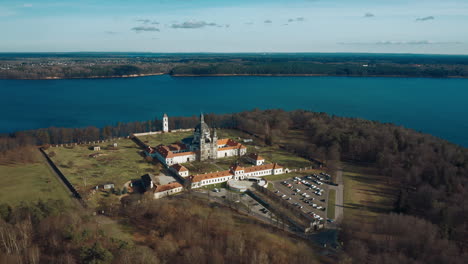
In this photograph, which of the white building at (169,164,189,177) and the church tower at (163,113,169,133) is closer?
the white building at (169,164,189,177)

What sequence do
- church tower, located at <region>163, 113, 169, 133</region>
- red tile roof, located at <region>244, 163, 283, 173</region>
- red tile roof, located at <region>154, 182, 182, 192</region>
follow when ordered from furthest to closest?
church tower, located at <region>163, 113, 169, 133</region>, red tile roof, located at <region>244, 163, 283, 173</region>, red tile roof, located at <region>154, 182, 182, 192</region>

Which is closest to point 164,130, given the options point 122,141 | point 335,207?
point 122,141

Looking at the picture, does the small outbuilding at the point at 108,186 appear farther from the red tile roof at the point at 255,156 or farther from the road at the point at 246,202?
the red tile roof at the point at 255,156

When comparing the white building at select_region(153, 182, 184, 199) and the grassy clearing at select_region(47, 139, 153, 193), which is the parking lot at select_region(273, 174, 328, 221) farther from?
the grassy clearing at select_region(47, 139, 153, 193)

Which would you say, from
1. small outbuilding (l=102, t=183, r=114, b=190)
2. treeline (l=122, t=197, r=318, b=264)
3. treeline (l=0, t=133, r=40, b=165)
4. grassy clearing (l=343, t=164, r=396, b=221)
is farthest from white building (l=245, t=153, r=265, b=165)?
treeline (l=0, t=133, r=40, b=165)

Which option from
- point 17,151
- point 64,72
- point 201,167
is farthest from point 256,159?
point 64,72

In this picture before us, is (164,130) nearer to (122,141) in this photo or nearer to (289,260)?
(122,141)

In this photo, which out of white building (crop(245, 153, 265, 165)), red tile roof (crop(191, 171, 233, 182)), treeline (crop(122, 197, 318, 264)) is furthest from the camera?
white building (crop(245, 153, 265, 165))
